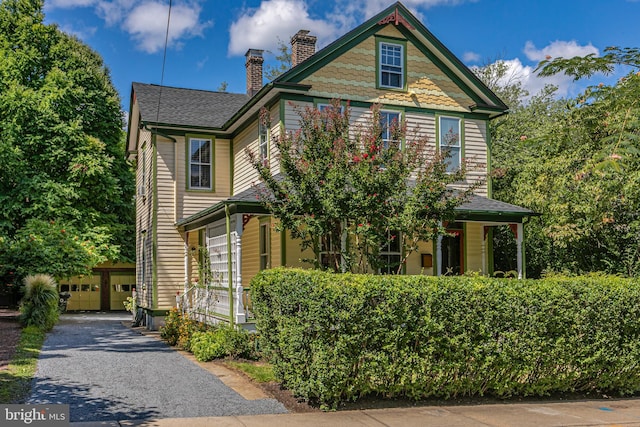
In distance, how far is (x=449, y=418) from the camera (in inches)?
319

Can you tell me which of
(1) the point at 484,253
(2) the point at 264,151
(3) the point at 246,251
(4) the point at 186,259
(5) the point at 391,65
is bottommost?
(4) the point at 186,259

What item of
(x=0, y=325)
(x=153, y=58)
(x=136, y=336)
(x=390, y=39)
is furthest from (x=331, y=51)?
(x=0, y=325)

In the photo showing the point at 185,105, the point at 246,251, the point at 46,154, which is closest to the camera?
the point at 246,251

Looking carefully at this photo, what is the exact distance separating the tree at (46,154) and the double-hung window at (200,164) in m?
7.97

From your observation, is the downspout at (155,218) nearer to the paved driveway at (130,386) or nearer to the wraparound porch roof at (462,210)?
the wraparound porch roof at (462,210)

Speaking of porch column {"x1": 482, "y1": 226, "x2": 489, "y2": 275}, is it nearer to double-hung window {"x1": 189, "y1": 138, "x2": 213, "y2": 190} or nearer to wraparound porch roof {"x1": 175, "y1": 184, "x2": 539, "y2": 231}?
wraparound porch roof {"x1": 175, "y1": 184, "x2": 539, "y2": 231}

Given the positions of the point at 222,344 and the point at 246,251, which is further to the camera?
the point at 246,251

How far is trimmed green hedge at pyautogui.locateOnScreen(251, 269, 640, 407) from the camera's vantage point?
324 inches

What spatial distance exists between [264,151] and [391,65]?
4.31 metres

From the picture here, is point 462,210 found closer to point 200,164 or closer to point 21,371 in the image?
point 200,164

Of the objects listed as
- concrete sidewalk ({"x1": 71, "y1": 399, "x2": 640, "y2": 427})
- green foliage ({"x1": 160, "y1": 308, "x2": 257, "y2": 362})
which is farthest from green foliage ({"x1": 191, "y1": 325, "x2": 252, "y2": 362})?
concrete sidewalk ({"x1": 71, "y1": 399, "x2": 640, "y2": 427})

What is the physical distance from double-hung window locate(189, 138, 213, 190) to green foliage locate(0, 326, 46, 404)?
6.69m

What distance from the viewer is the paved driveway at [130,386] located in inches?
324

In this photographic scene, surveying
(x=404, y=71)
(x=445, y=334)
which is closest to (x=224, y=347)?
(x=445, y=334)
